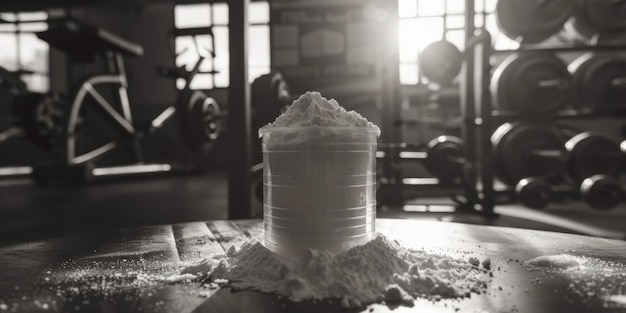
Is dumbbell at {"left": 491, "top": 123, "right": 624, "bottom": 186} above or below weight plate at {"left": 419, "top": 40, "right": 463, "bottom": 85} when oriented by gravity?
below

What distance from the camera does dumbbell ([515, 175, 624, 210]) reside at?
9.12 feet

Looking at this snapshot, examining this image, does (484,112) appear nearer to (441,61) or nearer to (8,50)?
(441,61)

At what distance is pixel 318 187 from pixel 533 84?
309 centimetres

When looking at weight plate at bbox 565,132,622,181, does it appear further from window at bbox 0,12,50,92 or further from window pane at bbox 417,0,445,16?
window at bbox 0,12,50,92

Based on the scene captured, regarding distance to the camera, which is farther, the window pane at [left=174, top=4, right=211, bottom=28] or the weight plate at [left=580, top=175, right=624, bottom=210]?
the window pane at [left=174, top=4, right=211, bottom=28]

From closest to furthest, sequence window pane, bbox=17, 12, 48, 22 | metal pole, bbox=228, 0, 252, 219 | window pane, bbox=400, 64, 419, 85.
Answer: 1. metal pole, bbox=228, 0, 252, 219
2. window pane, bbox=400, 64, 419, 85
3. window pane, bbox=17, 12, 48, 22

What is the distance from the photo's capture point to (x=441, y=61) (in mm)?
3525

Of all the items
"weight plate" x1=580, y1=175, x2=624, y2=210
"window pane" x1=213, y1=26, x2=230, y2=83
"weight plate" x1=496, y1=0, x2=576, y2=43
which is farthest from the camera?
"window pane" x1=213, y1=26, x2=230, y2=83

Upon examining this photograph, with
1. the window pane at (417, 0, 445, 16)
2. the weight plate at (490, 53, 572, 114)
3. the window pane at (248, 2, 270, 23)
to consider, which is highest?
the window pane at (248, 2, 270, 23)

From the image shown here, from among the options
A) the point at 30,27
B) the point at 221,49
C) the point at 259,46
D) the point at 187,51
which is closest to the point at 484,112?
the point at 259,46

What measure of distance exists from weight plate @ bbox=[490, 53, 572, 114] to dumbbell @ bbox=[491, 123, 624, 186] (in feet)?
0.50

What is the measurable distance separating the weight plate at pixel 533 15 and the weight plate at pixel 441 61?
1.20ft

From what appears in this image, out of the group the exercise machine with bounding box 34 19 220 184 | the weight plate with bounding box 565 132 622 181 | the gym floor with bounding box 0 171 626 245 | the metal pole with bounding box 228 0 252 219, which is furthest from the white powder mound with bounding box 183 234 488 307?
the weight plate with bounding box 565 132 622 181

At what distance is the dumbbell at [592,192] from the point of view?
109 inches
